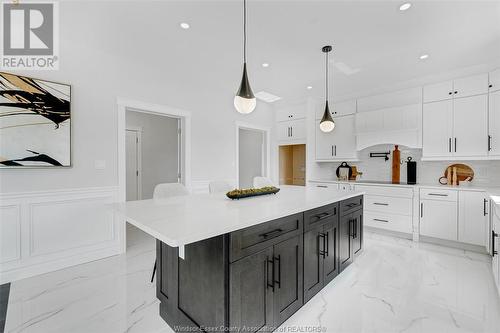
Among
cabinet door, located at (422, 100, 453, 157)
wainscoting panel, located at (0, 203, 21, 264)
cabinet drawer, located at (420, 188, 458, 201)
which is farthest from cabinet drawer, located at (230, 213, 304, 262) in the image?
cabinet door, located at (422, 100, 453, 157)

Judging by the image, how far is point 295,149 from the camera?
18.6ft

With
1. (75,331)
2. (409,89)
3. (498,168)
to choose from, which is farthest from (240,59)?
(498,168)

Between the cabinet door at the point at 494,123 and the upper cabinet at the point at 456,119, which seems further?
the upper cabinet at the point at 456,119

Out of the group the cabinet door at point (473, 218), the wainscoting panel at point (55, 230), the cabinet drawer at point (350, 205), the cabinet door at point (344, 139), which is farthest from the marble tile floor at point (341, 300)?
the cabinet door at point (344, 139)

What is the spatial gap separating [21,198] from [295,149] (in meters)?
4.92

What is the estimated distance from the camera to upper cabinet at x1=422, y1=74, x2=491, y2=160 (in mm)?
3164

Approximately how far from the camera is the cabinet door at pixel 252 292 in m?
1.27

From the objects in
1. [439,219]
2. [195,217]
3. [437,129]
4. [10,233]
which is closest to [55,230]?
[10,233]

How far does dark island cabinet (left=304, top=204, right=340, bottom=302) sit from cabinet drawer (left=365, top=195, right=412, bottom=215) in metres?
2.01

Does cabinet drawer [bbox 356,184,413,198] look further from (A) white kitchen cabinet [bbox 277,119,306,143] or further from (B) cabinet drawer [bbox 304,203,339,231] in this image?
(B) cabinet drawer [bbox 304,203,339,231]

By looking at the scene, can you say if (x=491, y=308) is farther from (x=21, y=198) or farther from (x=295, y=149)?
(x=21, y=198)

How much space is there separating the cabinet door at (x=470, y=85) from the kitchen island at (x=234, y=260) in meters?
3.05

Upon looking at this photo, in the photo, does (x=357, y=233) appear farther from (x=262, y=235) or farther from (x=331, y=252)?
(x=262, y=235)

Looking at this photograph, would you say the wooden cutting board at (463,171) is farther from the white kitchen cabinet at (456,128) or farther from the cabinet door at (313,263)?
the cabinet door at (313,263)
